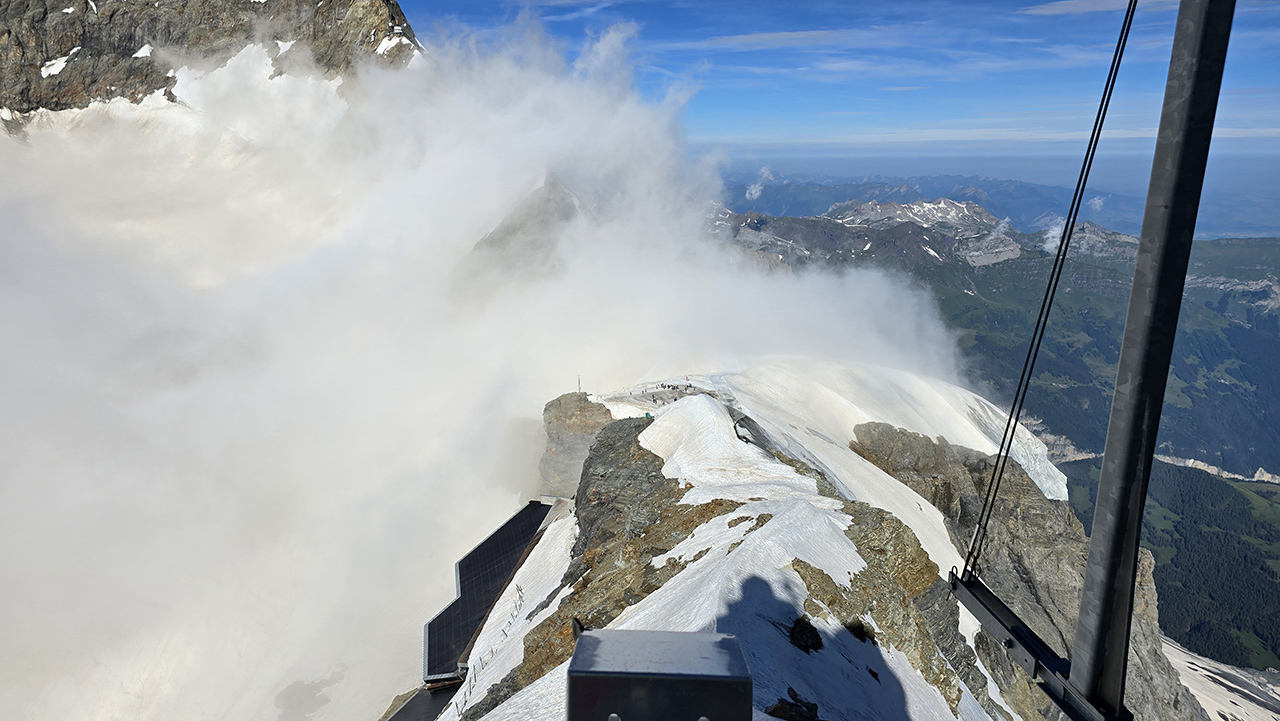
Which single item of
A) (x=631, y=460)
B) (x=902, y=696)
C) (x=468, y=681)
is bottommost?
(x=902, y=696)

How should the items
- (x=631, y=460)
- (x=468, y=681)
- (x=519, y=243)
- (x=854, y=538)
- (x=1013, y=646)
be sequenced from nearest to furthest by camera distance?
(x=1013, y=646)
(x=854, y=538)
(x=468, y=681)
(x=631, y=460)
(x=519, y=243)

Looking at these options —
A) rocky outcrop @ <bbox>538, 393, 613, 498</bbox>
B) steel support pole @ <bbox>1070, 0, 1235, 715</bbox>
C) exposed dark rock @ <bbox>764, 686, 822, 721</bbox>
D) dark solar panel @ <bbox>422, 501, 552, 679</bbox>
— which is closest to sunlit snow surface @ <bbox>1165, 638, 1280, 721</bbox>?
rocky outcrop @ <bbox>538, 393, 613, 498</bbox>

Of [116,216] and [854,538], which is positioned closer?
[854,538]

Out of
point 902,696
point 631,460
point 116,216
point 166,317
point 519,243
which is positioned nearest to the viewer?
point 902,696

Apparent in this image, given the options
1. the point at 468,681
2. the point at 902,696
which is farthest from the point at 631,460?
the point at 902,696

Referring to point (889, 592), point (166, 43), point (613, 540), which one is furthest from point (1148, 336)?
point (166, 43)

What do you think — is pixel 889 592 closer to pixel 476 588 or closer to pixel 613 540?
pixel 613 540

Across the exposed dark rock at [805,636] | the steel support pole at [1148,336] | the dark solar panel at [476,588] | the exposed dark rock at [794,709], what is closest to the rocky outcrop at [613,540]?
the exposed dark rock at [794,709]

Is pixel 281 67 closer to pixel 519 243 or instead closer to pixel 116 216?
pixel 116 216
